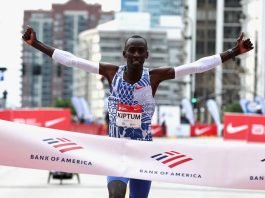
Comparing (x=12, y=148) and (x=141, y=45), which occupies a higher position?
(x=141, y=45)

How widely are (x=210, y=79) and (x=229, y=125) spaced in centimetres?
11816

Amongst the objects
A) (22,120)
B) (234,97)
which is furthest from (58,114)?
(234,97)

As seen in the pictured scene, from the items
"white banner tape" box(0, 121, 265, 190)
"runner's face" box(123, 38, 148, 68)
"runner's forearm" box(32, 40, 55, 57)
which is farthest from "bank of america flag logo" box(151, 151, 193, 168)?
"runner's forearm" box(32, 40, 55, 57)

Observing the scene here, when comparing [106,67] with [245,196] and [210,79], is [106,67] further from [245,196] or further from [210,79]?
[210,79]

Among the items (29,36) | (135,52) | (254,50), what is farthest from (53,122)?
(254,50)

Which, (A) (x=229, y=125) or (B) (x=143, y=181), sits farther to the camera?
(A) (x=229, y=125)

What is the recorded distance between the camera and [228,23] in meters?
176

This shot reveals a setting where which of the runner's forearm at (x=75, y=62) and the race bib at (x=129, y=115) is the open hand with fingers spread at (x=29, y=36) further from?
the race bib at (x=129, y=115)

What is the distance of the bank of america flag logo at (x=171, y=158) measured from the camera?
25.1 feet

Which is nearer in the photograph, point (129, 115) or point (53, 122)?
point (129, 115)

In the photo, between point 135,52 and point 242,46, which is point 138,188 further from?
point 242,46

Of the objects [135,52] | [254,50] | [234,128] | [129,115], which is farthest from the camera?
[254,50]

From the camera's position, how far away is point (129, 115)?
755 cm

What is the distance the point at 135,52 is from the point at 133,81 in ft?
0.86
